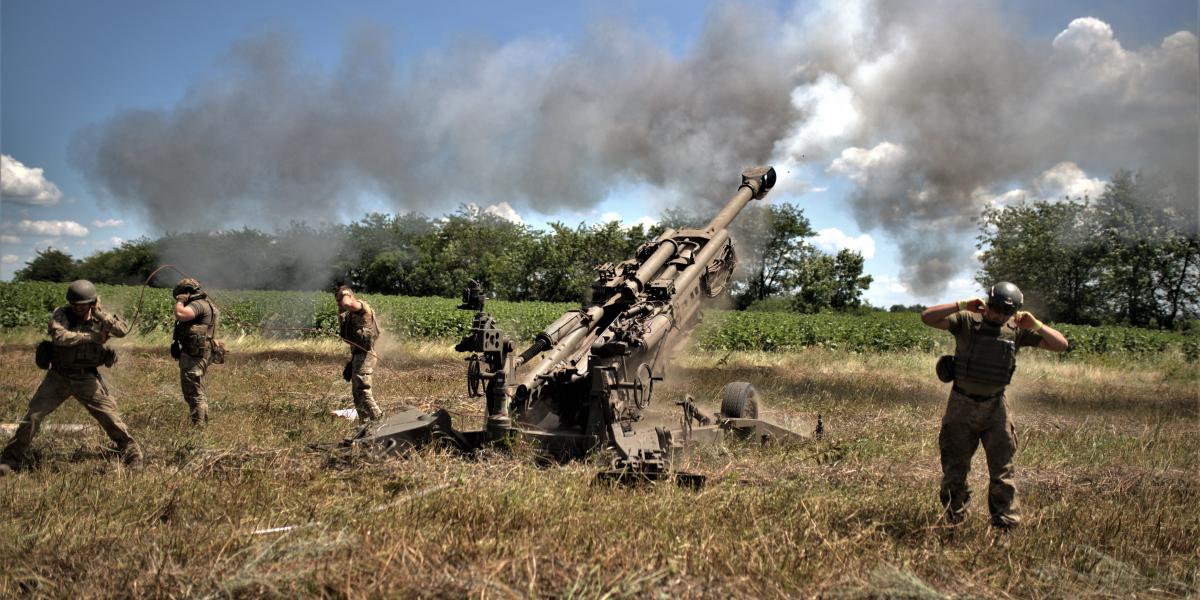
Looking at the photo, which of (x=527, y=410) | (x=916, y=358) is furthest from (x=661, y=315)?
(x=916, y=358)

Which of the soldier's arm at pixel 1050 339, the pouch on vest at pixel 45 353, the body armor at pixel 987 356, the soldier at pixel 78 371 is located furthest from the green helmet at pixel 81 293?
the soldier's arm at pixel 1050 339

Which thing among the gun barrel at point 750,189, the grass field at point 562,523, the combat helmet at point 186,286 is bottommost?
the grass field at point 562,523

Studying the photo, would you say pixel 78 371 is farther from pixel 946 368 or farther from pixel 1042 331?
pixel 1042 331

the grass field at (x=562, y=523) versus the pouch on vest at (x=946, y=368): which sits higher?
the pouch on vest at (x=946, y=368)

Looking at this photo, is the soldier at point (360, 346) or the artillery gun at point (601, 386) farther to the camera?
the soldier at point (360, 346)

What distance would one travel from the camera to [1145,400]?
43.9 feet

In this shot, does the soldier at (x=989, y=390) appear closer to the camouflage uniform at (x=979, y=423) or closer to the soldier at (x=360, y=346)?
the camouflage uniform at (x=979, y=423)

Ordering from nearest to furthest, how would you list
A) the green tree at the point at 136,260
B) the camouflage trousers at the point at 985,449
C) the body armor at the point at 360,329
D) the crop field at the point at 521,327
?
the camouflage trousers at the point at 985,449
the body armor at the point at 360,329
the green tree at the point at 136,260
the crop field at the point at 521,327

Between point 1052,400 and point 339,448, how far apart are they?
1139 centimetres

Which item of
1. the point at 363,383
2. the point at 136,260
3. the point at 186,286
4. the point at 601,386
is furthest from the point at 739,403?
the point at 136,260

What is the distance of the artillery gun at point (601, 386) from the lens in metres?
6.92

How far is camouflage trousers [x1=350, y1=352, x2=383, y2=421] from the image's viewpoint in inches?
358

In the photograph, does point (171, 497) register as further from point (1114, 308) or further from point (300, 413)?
point (1114, 308)

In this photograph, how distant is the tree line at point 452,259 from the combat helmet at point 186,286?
1.27 feet
